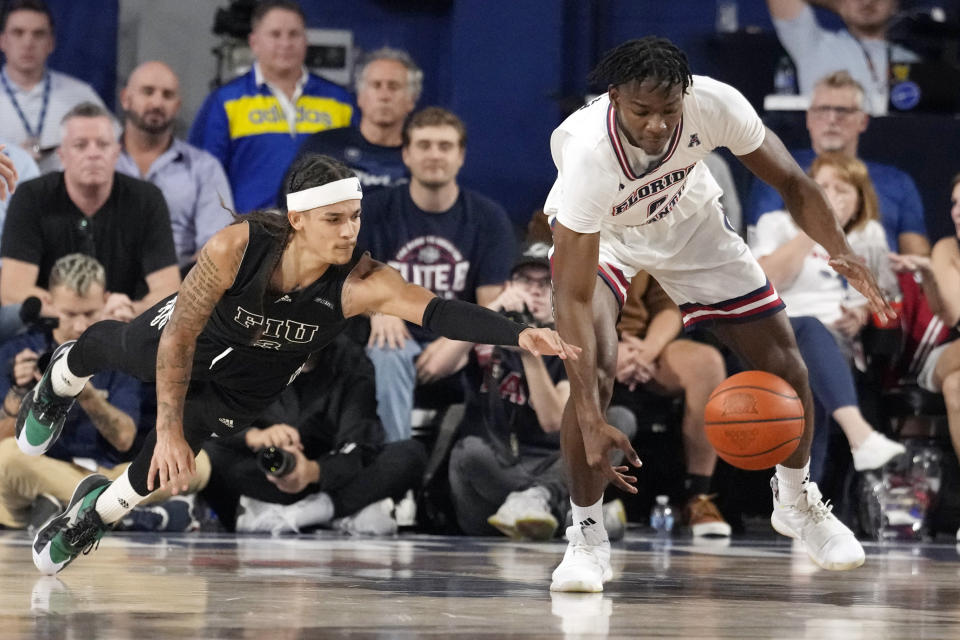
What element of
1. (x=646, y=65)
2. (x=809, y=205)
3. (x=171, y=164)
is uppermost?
(x=171, y=164)

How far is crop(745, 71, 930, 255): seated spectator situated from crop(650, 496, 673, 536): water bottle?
1434 millimetres

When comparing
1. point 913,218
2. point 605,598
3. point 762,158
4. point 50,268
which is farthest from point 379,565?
point 913,218

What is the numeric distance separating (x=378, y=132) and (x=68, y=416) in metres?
2.14

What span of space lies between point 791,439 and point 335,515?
244 centimetres

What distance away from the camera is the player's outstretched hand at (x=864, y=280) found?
3887mm

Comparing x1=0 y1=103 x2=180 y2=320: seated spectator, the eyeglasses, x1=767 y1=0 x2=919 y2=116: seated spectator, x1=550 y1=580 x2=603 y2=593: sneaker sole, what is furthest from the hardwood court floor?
x1=767 y1=0 x2=919 y2=116: seated spectator

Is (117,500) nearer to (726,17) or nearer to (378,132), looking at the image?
(378,132)

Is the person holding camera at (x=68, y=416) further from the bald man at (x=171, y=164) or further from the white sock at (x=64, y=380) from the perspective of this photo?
the white sock at (x=64, y=380)

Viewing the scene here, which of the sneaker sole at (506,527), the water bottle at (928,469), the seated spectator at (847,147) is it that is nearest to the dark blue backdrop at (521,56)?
the seated spectator at (847,147)

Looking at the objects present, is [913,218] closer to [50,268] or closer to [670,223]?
[670,223]

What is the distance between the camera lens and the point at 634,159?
12.6ft

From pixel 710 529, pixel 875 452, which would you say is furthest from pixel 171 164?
pixel 875 452

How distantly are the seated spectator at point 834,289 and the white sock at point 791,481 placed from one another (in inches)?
63.8

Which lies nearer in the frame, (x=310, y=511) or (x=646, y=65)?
(x=646, y=65)
